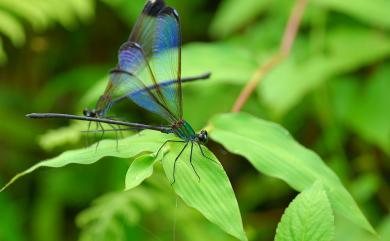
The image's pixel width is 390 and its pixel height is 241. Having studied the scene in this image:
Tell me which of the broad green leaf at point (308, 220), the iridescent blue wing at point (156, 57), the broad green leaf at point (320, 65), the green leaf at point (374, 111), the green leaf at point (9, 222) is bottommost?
the green leaf at point (374, 111)

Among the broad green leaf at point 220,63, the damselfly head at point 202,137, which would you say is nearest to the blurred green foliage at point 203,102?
the broad green leaf at point 220,63

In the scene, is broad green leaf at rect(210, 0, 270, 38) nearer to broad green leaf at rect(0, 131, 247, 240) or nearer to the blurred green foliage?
the blurred green foliage

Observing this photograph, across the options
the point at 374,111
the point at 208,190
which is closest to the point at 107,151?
the point at 208,190

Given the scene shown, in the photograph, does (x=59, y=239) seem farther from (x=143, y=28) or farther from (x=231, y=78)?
(x=143, y=28)

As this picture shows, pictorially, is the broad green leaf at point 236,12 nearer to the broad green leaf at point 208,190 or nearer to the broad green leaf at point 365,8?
the broad green leaf at point 365,8

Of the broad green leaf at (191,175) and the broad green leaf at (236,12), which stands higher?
the broad green leaf at (236,12)

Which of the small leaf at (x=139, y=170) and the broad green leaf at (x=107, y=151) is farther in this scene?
the broad green leaf at (x=107, y=151)

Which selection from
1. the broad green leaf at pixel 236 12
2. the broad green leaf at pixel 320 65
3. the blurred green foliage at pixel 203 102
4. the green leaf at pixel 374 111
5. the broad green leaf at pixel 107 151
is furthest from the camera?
the broad green leaf at pixel 236 12
